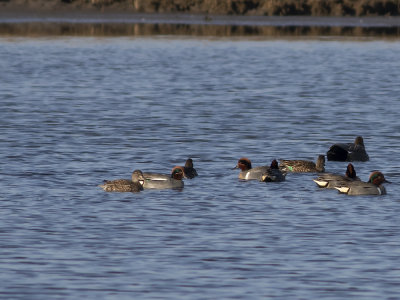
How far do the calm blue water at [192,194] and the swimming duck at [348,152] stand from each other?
207 millimetres

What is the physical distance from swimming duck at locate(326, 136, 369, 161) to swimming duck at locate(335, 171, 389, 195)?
3.38 meters

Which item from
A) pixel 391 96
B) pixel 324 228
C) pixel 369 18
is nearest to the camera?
pixel 324 228

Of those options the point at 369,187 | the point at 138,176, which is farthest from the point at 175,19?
the point at 369,187

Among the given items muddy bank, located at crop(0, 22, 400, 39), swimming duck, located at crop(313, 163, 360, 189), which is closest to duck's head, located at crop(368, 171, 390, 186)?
swimming duck, located at crop(313, 163, 360, 189)

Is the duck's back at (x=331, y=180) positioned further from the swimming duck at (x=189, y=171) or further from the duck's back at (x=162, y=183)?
the duck's back at (x=162, y=183)

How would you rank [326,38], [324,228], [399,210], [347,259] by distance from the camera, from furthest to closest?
1. [326,38]
2. [399,210]
3. [324,228]
4. [347,259]

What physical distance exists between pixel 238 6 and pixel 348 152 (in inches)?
1985

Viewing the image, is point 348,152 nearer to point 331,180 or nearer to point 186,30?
point 331,180

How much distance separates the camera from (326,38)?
64438 millimetres

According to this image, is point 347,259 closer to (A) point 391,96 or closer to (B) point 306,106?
(B) point 306,106

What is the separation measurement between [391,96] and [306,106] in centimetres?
434

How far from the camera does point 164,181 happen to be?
19.3 metres

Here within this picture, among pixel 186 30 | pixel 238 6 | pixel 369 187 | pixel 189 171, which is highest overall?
pixel 369 187

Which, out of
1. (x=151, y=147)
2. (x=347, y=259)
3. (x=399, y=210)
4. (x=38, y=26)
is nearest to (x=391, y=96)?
(x=151, y=147)
